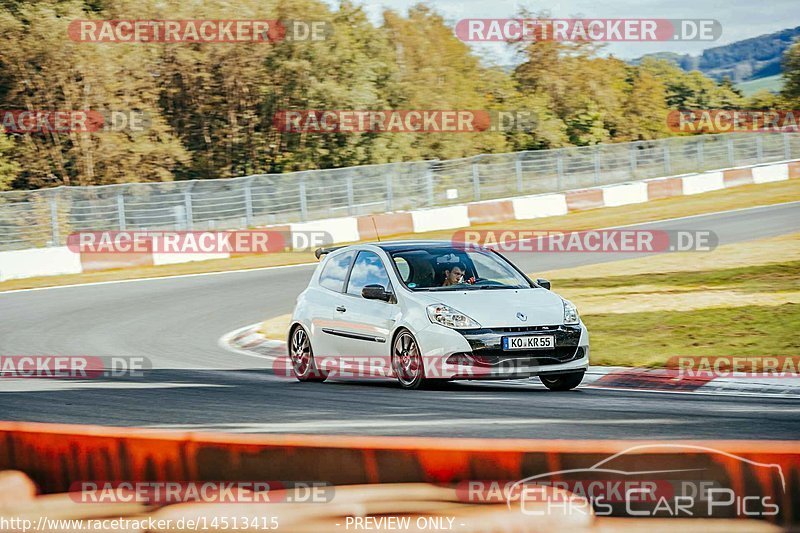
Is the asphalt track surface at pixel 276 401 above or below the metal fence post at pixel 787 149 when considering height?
below

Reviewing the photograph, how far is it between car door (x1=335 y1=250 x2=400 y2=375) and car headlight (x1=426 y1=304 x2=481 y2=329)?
53 centimetres

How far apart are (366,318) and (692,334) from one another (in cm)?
468

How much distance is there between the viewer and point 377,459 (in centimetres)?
474

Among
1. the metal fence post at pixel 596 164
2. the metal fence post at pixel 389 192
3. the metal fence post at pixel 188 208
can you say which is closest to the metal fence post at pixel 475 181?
the metal fence post at pixel 389 192

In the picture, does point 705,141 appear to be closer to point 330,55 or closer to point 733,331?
point 330,55

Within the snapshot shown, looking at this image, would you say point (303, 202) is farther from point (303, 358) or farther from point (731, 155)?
point (303, 358)

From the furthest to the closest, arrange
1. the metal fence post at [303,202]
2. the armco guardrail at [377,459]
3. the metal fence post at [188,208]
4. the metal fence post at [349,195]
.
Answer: the metal fence post at [349,195]
the metal fence post at [303,202]
the metal fence post at [188,208]
the armco guardrail at [377,459]

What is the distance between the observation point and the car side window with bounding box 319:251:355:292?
12.1 m

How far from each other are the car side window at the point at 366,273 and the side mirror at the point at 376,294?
0.70ft

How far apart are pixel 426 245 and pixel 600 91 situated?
171 ft

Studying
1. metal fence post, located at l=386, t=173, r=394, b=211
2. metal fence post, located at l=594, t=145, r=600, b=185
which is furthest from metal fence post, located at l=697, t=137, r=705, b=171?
metal fence post, located at l=386, t=173, r=394, b=211

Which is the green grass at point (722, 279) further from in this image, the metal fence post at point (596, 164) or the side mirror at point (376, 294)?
the metal fence post at point (596, 164)

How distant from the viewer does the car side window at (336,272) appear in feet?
39.8

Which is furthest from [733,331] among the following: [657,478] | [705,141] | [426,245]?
[705,141]
